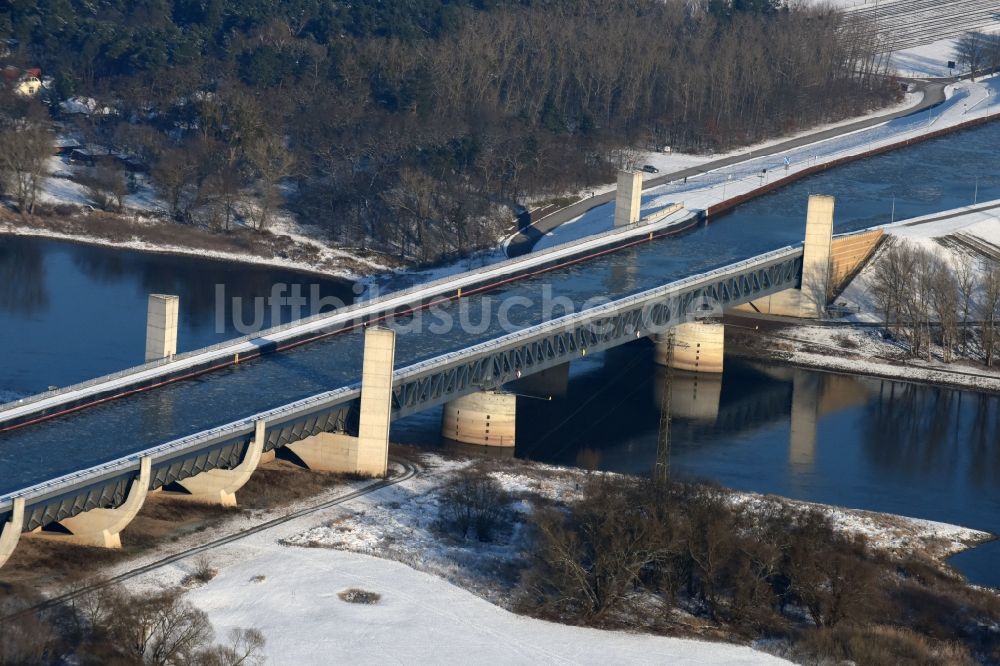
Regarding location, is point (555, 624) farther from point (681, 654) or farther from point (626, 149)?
point (626, 149)

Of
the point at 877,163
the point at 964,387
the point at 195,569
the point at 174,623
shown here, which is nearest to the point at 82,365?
the point at 195,569

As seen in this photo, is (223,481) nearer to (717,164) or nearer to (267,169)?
(267,169)

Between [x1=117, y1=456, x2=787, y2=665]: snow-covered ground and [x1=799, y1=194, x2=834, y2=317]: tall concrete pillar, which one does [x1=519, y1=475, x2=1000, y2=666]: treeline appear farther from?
[x1=799, y1=194, x2=834, y2=317]: tall concrete pillar

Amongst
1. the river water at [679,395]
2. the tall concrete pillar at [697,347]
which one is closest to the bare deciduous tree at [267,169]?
the river water at [679,395]

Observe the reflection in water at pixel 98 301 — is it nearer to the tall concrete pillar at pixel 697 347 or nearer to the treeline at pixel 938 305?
the tall concrete pillar at pixel 697 347

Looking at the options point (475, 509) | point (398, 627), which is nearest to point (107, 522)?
point (398, 627)

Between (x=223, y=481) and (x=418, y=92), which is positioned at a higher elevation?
(x=418, y=92)

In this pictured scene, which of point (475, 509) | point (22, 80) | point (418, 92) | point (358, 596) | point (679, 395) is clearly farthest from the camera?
point (22, 80)
